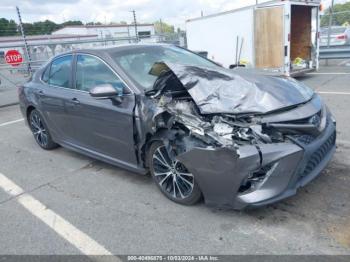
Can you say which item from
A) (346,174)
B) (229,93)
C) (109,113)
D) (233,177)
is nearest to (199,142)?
(233,177)

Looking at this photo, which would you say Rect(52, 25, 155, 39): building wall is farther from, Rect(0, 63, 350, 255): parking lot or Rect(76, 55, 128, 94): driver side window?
Rect(0, 63, 350, 255): parking lot

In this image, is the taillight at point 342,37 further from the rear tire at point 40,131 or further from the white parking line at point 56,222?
the white parking line at point 56,222

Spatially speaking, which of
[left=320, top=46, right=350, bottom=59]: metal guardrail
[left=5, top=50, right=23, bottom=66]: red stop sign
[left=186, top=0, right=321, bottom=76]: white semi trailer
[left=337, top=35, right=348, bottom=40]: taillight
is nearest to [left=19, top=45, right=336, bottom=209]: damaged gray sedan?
[left=186, top=0, right=321, bottom=76]: white semi trailer

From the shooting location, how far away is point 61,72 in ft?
15.9

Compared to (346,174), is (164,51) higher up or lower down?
higher up

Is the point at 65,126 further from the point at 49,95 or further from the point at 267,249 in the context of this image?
the point at 267,249

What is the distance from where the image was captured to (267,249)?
276cm

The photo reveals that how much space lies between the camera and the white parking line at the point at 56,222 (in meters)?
3.01

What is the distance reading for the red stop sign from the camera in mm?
12266

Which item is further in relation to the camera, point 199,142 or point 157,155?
point 157,155

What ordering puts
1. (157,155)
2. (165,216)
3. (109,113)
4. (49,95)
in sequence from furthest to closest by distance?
(49,95), (109,113), (157,155), (165,216)

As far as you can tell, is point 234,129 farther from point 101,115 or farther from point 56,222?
point 56,222

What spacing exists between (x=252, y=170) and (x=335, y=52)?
10956mm

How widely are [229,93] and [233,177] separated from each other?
3.03ft
